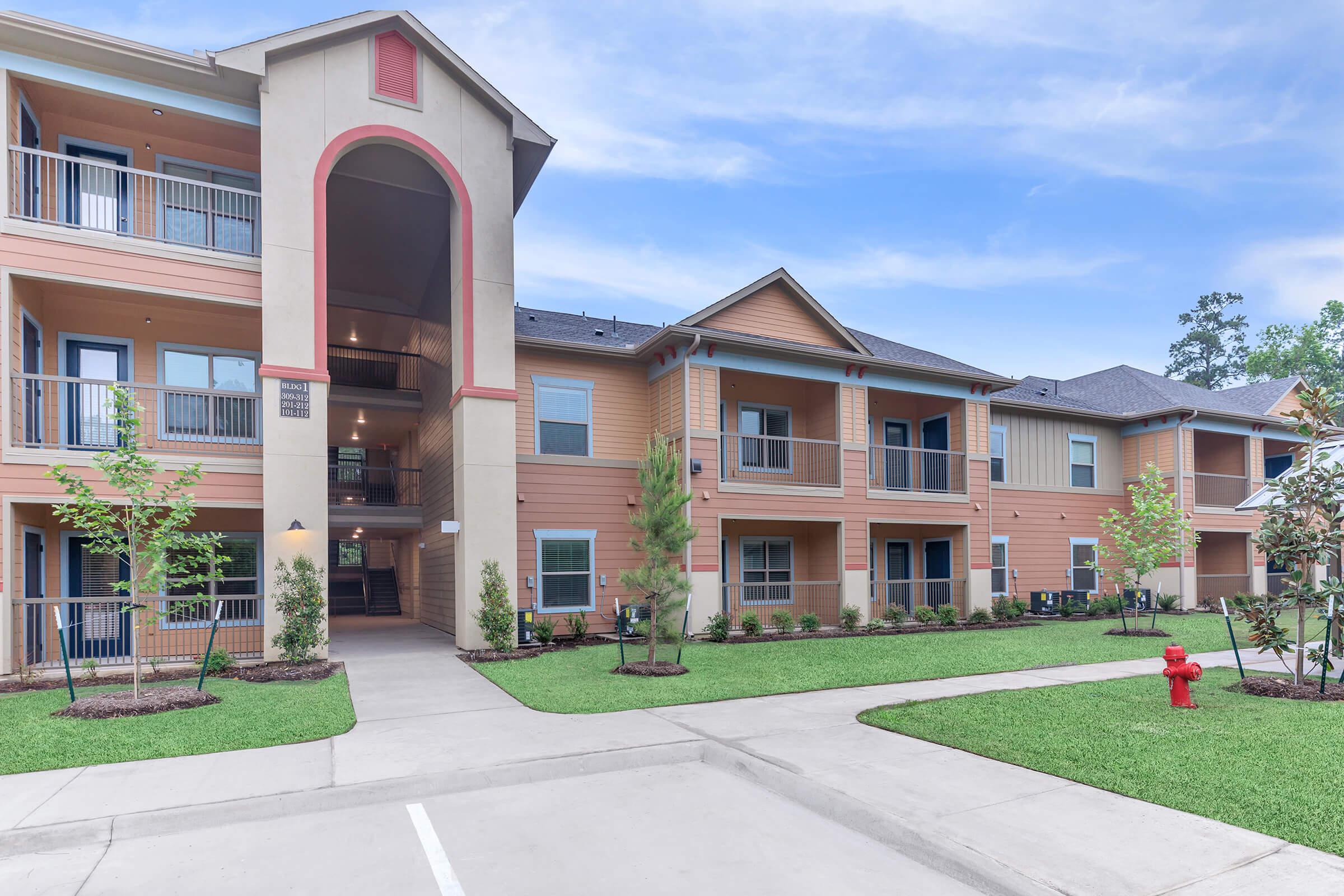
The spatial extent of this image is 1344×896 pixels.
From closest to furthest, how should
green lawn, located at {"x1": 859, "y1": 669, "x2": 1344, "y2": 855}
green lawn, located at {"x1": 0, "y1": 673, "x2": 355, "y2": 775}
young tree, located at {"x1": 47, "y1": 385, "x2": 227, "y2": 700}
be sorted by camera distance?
green lawn, located at {"x1": 859, "y1": 669, "x2": 1344, "y2": 855} → green lawn, located at {"x1": 0, "y1": 673, "x2": 355, "y2": 775} → young tree, located at {"x1": 47, "y1": 385, "x2": 227, "y2": 700}

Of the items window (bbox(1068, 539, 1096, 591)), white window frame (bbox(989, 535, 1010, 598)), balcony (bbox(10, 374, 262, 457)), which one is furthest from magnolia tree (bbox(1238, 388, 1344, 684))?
balcony (bbox(10, 374, 262, 457))

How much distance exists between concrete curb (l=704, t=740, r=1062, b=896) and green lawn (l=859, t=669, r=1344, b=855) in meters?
1.86

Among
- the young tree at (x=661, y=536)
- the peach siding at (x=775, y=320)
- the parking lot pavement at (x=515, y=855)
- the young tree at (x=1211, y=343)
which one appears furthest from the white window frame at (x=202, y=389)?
the young tree at (x=1211, y=343)

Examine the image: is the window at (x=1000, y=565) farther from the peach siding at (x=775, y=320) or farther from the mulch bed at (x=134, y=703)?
the mulch bed at (x=134, y=703)

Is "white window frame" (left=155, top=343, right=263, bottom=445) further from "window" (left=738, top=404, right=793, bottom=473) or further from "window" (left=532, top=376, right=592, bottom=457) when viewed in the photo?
"window" (left=738, top=404, right=793, bottom=473)

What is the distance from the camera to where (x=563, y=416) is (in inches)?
657

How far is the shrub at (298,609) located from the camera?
11852 millimetres

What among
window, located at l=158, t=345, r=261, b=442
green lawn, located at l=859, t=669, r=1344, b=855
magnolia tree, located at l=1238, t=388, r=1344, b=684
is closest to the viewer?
green lawn, located at l=859, t=669, r=1344, b=855

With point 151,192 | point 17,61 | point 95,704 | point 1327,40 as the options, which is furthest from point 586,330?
point 1327,40

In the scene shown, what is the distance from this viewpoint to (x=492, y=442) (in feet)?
46.5

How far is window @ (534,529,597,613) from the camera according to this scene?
1602cm

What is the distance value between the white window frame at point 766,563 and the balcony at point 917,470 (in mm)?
2649

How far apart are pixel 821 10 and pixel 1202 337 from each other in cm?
4988

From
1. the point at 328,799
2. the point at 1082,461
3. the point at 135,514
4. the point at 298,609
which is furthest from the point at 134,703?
the point at 1082,461
